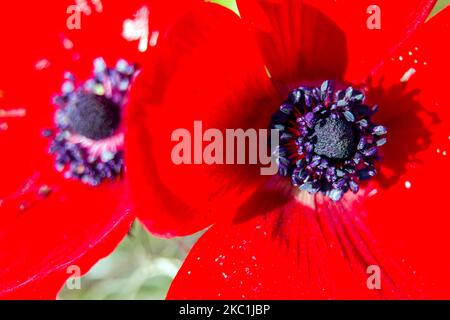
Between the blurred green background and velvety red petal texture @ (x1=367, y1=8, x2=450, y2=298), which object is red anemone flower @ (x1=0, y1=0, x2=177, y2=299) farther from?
velvety red petal texture @ (x1=367, y1=8, x2=450, y2=298)

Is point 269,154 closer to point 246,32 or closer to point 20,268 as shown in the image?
point 246,32

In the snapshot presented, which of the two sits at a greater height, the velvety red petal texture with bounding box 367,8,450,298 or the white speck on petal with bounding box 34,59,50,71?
the white speck on petal with bounding box 34,59,50,71

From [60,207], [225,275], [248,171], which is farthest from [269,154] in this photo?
[60,207]

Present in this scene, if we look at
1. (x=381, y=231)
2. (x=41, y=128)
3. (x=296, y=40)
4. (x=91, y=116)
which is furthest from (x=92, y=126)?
(x=381, y=231)

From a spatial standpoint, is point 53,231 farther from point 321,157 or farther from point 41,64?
point 321,157

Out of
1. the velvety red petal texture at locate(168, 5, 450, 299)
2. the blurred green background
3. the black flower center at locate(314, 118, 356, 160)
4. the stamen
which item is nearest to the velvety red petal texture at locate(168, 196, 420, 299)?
the velvety red petal texture at locate(168, 5, 450, 299)

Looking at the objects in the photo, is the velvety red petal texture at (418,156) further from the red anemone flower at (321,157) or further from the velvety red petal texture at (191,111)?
the velvety red petal texture at (191,111)
